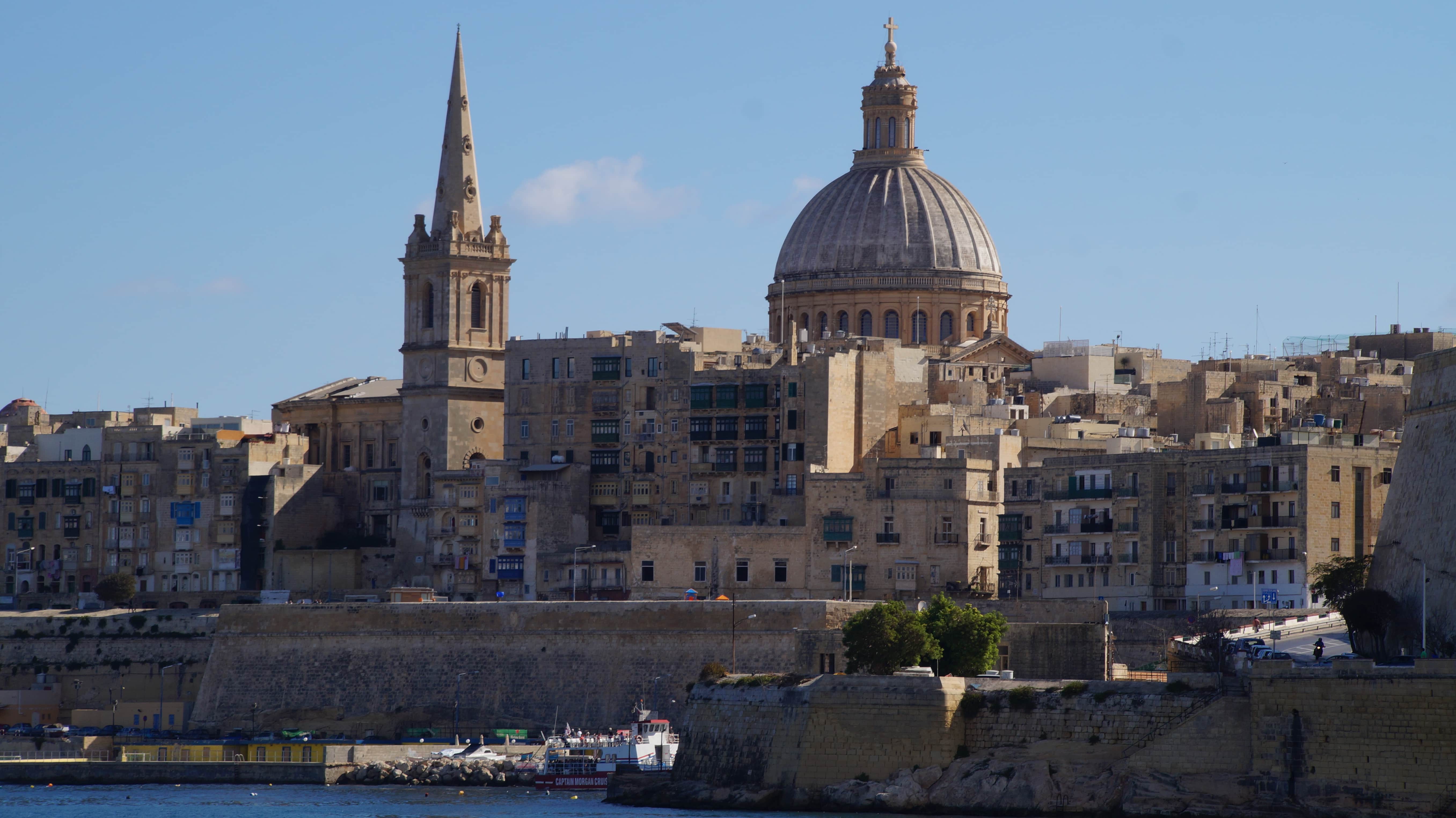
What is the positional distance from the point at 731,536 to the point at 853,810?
22.5 m

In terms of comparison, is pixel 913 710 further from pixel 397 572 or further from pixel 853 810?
pixel 397 572

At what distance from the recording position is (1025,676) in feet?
208

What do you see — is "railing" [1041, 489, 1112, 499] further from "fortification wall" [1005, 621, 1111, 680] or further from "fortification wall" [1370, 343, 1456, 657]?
"fortification wall" [1370, 343, 1456, 657]

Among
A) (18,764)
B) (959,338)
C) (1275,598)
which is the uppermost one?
(959,338)

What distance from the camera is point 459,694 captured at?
72062 millimetres

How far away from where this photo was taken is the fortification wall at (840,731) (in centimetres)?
5309

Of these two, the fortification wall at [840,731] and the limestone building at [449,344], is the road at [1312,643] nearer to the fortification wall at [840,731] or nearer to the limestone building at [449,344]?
the fortification wall at [840,731]

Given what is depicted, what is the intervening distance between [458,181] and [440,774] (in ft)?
83.2

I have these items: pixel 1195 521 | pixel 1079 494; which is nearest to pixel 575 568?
pixel 1079 494

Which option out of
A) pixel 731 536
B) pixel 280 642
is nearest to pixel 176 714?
pixel 280 642

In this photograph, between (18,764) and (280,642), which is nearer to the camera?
(18,764)

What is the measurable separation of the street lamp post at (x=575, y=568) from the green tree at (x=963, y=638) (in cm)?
1707

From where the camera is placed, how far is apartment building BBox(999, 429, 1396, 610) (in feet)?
224

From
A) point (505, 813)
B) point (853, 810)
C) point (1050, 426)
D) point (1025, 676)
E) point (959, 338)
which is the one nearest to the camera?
point (853, 810)
